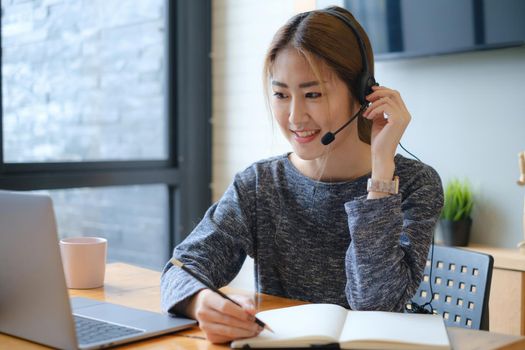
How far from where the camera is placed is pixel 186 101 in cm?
352

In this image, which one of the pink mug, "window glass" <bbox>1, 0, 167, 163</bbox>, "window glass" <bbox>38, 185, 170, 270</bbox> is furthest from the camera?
"window glass" <bbox>38, 185, 170, 270</bbox>

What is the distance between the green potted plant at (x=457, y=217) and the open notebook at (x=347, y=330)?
149cm

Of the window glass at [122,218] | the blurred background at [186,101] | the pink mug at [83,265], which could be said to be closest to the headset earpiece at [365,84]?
the pink mug at [83,265]

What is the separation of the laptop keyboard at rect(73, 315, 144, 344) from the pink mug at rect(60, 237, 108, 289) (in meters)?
0.31

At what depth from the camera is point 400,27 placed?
109 inches


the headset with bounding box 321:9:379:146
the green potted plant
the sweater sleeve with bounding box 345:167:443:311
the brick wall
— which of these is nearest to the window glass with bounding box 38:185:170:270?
the brick wall

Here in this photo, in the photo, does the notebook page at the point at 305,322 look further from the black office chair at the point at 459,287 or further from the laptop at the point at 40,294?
the black office chair at the point at 459,287

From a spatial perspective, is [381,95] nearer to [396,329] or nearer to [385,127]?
[385,127]

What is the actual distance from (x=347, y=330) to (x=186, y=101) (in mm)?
2580

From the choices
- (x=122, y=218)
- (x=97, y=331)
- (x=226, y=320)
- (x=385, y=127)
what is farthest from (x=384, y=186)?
(x=122, y=218)

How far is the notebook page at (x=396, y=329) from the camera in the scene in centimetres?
101

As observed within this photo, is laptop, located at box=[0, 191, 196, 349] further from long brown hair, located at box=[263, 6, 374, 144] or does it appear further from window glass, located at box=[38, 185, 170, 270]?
window glass, located at box=[38, 185, 170, 270]

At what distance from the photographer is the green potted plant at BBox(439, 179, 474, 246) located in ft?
8.52

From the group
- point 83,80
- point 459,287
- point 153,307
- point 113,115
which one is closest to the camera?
point 153,307
